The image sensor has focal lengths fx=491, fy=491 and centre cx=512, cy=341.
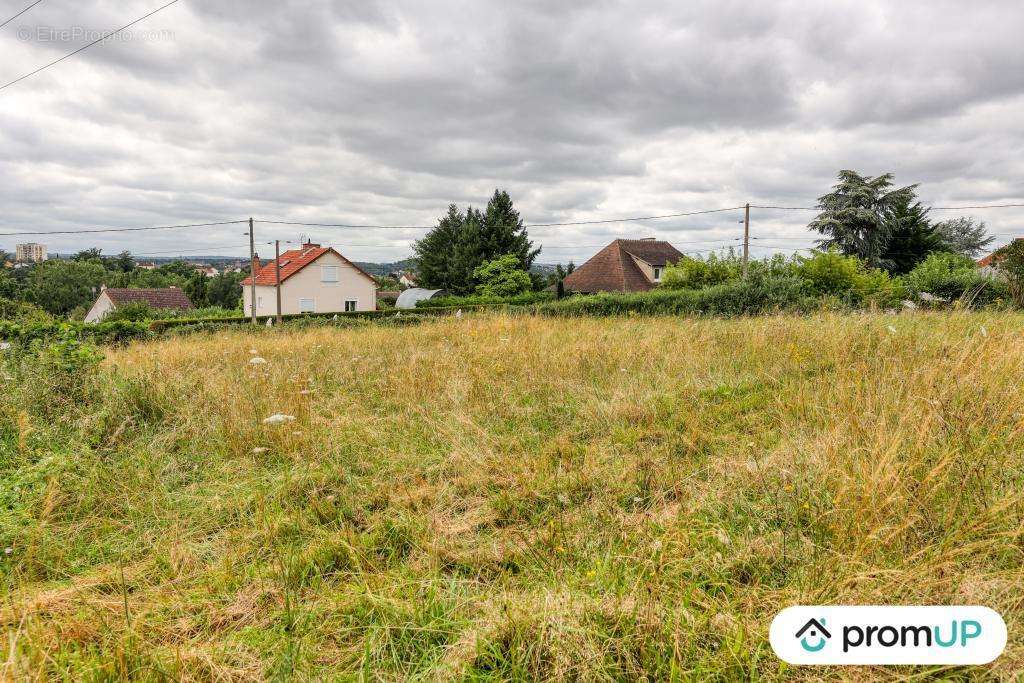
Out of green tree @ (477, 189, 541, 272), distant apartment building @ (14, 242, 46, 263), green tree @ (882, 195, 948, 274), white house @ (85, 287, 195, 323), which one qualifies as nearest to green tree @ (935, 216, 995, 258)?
green tree @ (882, 195, 948, 274)

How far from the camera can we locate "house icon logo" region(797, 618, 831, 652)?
165 cm

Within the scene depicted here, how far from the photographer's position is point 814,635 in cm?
168

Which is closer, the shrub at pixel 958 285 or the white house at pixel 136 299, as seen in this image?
the shrub at pixel 958 285

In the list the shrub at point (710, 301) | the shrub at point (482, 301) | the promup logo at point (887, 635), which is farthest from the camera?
the shrub at point (482, 301)

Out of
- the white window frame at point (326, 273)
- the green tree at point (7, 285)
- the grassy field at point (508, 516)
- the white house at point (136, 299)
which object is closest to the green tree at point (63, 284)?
the green tree at point (7, 285)

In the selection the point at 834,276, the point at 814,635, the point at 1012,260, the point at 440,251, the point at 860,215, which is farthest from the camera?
the point at 440,251

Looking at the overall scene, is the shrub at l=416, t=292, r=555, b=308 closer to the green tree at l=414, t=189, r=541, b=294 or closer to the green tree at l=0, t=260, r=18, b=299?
the green tree at l=414, t=189, r=541, b=294

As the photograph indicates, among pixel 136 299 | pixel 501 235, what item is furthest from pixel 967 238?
pixel 136 299

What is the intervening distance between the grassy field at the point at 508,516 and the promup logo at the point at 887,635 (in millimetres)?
54

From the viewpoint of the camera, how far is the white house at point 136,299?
5022 cm

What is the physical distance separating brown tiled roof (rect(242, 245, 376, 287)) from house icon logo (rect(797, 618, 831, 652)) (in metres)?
42.8

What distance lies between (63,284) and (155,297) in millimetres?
22679

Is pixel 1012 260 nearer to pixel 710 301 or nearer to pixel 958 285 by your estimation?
pixel 958 285

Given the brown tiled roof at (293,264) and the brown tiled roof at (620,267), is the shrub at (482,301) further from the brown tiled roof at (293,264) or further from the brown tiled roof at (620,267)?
the brown tiled roof at (293,264)
